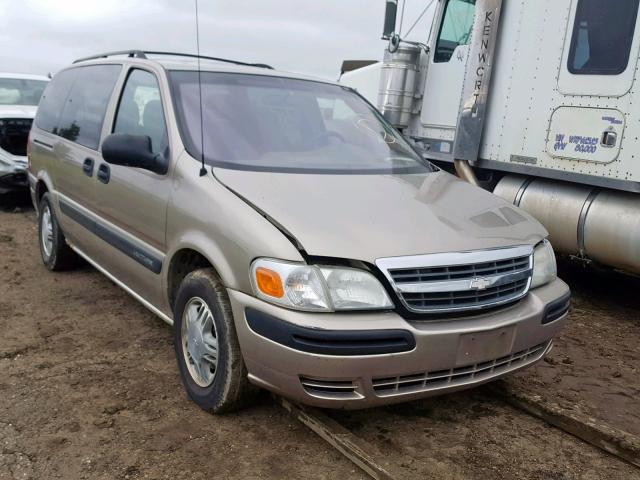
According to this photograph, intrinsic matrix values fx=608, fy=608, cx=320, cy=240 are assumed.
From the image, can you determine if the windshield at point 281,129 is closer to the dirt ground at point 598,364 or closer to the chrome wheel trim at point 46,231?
the dirt ground at point 598,364

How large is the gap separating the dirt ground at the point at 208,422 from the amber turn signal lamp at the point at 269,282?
2.56 feet

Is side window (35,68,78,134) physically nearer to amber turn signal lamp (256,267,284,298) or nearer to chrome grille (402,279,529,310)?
amber turn signal lamp (256,267,284,298)

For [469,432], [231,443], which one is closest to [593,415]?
[469,432]

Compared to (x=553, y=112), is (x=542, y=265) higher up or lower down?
lower down

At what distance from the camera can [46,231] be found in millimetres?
5418

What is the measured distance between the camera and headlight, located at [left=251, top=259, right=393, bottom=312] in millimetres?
2490

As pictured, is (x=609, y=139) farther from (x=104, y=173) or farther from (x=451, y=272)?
(x=104, y=173)

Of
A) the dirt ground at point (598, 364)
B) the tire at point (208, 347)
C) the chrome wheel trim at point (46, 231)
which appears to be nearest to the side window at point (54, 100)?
the chrome wheel trim at point (46, 231)

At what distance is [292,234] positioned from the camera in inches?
102

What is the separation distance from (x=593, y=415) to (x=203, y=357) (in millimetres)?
2055

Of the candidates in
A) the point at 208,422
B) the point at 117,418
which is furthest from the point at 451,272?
the point at 117,418

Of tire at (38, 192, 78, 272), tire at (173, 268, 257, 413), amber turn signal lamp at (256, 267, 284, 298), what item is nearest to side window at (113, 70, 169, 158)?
tire at (173, 268, 257, 413)

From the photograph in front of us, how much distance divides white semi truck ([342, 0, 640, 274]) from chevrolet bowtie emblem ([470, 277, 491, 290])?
8.52 ft

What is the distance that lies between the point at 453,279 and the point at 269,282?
2.59 feet
